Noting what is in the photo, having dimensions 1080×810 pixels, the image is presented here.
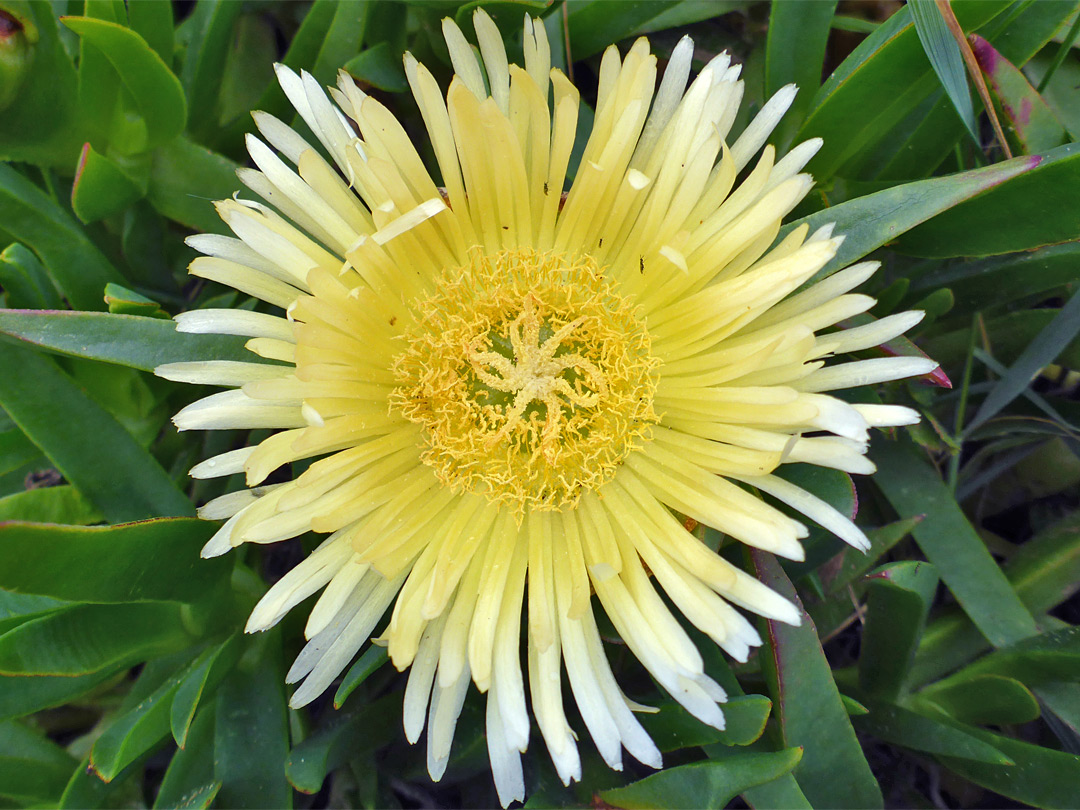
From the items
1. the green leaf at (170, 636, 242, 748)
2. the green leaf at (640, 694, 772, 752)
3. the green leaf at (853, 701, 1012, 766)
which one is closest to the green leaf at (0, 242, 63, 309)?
the green leaf at (170, 636, 242, 748)

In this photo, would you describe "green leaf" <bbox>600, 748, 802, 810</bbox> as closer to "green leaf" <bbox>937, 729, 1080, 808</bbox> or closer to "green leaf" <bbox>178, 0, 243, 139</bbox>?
"green leaf" <bbox>937, 729, 1080, 808</bbox>

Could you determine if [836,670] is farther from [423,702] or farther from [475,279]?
[475,279]

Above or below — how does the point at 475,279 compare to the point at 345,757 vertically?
above

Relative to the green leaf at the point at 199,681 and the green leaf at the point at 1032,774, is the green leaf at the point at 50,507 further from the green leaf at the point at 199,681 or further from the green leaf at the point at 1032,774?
the green leaf at the point at 1032,774

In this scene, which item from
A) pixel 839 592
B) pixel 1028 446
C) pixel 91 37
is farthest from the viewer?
pixel 1028 446

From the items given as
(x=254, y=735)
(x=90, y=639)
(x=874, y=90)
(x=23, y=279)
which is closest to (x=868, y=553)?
(x=874, y=90)

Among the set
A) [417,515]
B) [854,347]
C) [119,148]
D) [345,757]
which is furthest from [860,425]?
[119,148]
